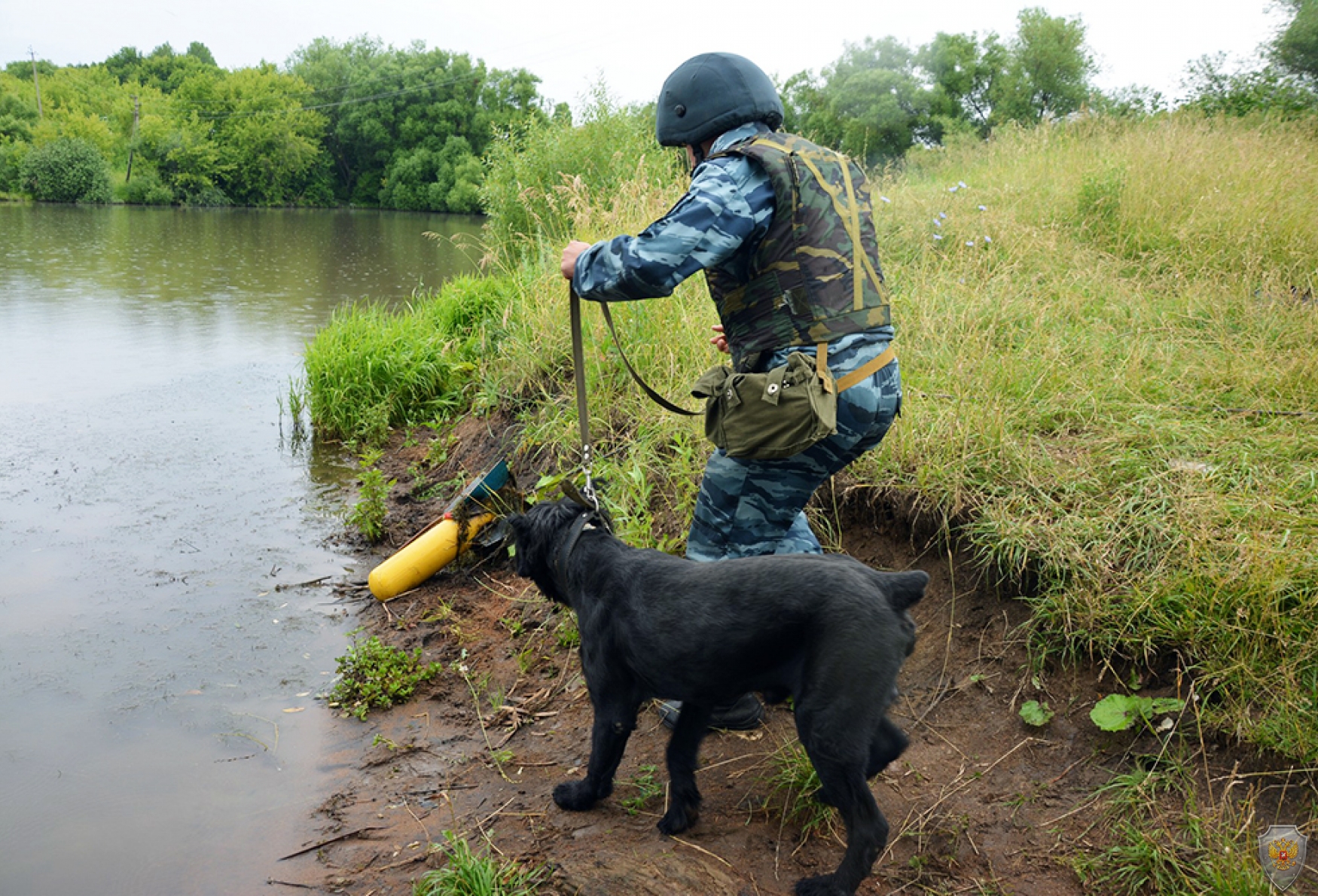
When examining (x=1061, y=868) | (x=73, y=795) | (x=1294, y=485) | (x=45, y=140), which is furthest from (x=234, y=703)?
(x=45, y=140)

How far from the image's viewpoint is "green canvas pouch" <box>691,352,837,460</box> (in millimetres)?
2854

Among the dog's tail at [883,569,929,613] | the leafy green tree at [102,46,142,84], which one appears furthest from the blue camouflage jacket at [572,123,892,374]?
the leafy green tree at [102,46,142,84]

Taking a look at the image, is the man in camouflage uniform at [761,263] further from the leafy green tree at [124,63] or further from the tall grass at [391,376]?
the leafy green tree at [124,63]

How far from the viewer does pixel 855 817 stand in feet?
8.18

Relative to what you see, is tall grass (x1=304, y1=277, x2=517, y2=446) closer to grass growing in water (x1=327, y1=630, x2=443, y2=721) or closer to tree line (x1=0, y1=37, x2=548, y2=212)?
grass growing in water (x1=327, y1=630, x2=443, y2=721)

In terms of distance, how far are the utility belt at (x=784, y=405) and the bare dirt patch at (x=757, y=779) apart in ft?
3.94

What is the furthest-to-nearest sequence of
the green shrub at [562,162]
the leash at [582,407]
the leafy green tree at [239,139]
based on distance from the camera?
the leafy green tree at [239,139] → the green shrub at [562,162] → the leash at [582,407]

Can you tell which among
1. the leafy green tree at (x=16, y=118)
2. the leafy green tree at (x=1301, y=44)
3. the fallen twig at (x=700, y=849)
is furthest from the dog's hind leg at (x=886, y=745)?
the leafy green tree at (x=16, y=118)

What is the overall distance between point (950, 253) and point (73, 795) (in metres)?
7.20

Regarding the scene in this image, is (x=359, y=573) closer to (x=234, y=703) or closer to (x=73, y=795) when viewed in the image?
(x=234, y=703)

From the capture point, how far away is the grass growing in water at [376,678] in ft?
13.8

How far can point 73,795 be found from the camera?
3664mm

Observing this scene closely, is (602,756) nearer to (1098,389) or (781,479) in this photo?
(781,479)

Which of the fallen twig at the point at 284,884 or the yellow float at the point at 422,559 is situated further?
the yellow float at the point at 422,559
